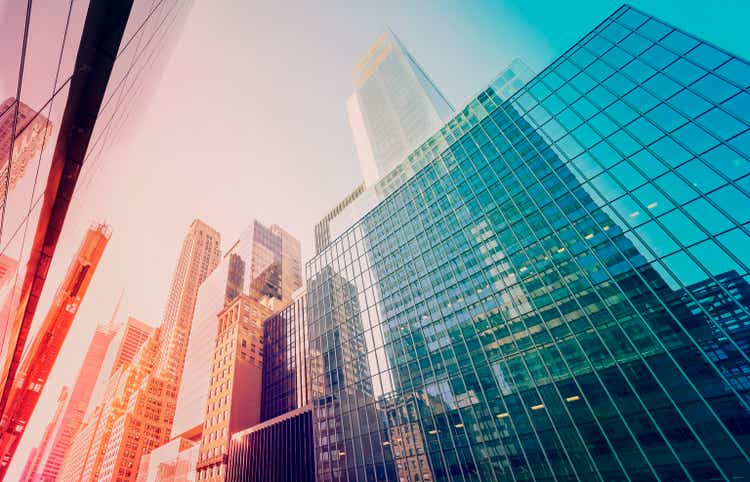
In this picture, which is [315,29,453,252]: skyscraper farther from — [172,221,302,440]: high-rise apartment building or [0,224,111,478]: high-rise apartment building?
[0,224,111,478]: high-rise apartment building

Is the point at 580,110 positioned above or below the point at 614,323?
above

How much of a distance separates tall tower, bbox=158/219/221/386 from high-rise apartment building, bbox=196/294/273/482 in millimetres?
54560

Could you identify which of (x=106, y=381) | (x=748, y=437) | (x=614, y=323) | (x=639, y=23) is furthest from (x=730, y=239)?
(x=106, y=381)

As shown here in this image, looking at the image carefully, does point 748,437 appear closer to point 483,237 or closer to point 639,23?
point 483,237

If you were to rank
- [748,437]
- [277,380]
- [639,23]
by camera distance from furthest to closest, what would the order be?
[277,380]
[639,23]
[748,437]

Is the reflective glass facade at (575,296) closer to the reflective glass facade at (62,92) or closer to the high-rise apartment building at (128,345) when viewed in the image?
the reflective glass facade at (62,92)

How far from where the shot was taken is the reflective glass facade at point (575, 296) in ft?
74.6

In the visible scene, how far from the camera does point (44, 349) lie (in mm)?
39094

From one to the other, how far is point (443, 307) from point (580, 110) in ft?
88.1

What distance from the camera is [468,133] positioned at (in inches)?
1927

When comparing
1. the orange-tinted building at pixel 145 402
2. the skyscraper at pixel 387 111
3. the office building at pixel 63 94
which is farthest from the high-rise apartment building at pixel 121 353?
the office building at pixel 63 94

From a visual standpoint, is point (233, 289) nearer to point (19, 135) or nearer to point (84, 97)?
point (19, 135)

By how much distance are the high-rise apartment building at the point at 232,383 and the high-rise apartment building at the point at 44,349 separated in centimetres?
3117

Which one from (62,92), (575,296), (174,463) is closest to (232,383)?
(174,463)
